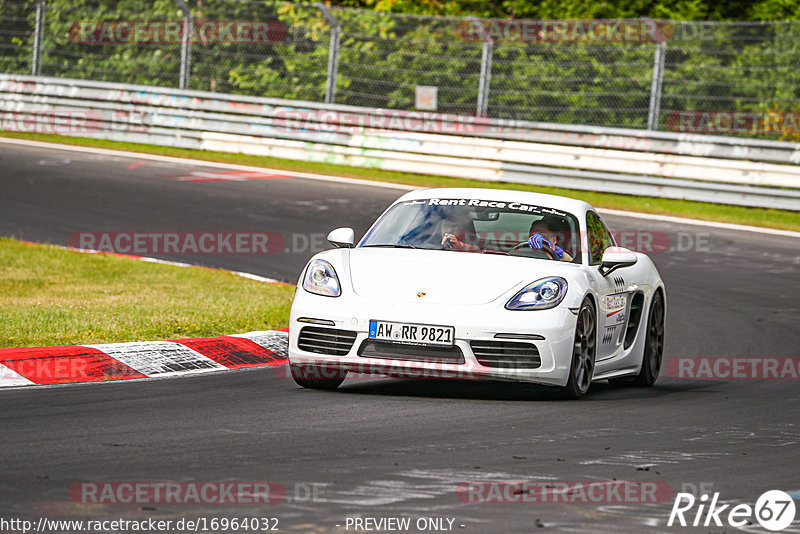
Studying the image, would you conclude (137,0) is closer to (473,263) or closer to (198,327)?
(198,327)

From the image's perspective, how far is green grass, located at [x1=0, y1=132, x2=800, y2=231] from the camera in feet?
66.2

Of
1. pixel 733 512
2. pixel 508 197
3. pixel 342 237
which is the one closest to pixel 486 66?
pixel 508 197

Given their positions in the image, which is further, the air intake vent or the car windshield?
the air intake vent

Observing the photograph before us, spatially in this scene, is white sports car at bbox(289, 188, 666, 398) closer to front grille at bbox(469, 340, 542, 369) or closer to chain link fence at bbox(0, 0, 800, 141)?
front grille at bbox(469, 340, 542, 369)

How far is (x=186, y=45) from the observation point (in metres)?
24.8

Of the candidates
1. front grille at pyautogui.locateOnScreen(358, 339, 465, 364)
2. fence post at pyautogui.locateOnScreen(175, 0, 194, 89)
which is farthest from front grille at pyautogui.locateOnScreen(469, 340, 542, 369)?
fence post at pyautogui.locateOnScreen(175, 0, 194, 89)

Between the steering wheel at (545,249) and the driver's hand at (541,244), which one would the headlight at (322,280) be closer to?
the steering wheel at (545,249)

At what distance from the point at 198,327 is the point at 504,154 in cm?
1296

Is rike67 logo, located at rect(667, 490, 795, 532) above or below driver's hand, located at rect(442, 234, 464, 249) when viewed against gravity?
below

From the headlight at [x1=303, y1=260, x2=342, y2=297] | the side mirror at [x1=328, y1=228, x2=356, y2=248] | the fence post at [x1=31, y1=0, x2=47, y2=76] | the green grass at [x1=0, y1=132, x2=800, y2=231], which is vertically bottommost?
the green grass at [x1=0, y1=132, x2=800, y2=231]

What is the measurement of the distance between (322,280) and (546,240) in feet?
5.26

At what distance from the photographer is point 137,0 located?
25891 mm

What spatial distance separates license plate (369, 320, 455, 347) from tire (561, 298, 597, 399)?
78 cm

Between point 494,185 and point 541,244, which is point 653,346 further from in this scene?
point 494,185
